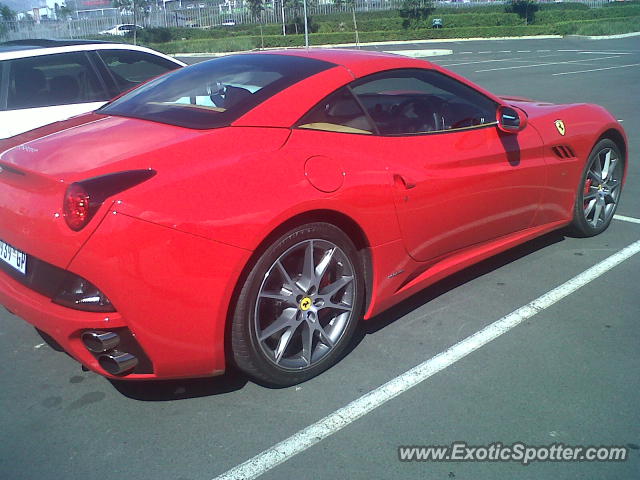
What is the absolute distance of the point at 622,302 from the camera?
4031mm

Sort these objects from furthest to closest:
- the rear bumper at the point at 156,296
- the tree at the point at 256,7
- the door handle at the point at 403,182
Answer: the tree at the point at 256,7, the door handle at the point at 403,182, the rear bumper at the point at 156,296

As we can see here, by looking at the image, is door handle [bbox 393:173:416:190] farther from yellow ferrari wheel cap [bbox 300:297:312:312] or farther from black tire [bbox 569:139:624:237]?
black tire [bbox 569:139:624:237]

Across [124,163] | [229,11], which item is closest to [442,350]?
[124,163]

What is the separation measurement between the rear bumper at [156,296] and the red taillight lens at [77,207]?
0.09 meters

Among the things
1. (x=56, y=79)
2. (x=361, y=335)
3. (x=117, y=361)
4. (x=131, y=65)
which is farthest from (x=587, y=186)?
(x=56, y=79)

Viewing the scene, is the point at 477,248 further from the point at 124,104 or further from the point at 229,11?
the point at 229,11

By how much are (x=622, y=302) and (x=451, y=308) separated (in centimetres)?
106

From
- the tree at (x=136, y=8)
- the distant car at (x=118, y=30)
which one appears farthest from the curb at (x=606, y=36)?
the tree at (x=136, y=8)

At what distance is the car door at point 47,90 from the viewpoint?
18.4 ft

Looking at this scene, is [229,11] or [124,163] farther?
[229,11]

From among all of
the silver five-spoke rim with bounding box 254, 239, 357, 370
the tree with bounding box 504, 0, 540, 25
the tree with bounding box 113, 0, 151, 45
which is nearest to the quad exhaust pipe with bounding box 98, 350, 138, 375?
the silver five-spoke rim with bounding box 254, 239, 357, 370

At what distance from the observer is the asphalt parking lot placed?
259 cm

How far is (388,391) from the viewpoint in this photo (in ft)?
10.2

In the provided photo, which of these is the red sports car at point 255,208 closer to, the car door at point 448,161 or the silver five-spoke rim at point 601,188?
the car door at point 448,161
